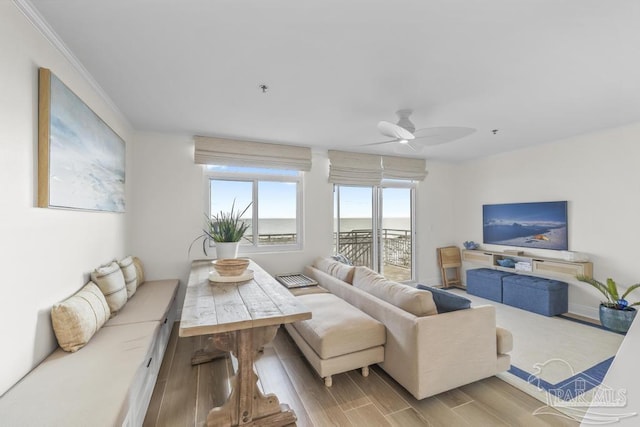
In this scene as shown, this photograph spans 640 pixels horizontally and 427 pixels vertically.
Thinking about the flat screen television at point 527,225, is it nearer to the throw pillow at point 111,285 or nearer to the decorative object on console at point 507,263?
the decorative object on console at point 507,263

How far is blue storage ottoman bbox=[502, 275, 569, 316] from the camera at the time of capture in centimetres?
367

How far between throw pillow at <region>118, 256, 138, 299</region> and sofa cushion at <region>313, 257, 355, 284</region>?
6.93 feet

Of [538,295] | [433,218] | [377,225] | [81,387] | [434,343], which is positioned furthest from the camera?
[433,218]

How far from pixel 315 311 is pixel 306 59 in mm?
2002

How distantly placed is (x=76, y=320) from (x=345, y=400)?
1796 mm

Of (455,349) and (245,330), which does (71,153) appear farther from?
(455,349)

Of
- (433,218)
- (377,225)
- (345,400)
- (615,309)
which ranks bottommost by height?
(345,400)

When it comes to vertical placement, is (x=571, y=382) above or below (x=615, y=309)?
below

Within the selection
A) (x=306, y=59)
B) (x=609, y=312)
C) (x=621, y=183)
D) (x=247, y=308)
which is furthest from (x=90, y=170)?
(x=621, y=183)

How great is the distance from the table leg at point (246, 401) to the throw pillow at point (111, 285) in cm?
106

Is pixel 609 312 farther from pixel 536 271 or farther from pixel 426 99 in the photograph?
pixel 426 99

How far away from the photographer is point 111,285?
2.23 meters

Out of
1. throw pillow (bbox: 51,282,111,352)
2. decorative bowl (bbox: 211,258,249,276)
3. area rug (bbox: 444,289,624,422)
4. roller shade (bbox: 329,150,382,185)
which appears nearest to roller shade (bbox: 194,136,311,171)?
roller shade (bbox: 329,150,382,185)

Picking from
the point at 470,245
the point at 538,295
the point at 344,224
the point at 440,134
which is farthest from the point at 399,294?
the point at 470,245
